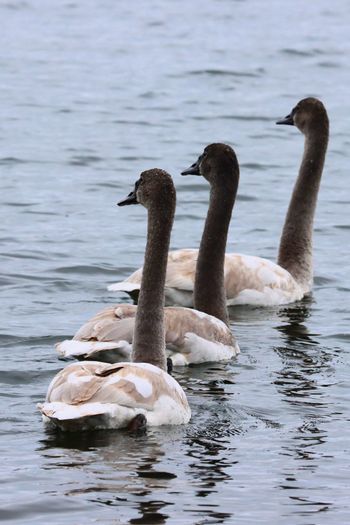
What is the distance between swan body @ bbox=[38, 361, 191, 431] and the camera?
9.26 m

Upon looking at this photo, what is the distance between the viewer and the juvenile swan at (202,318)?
36.9 feet

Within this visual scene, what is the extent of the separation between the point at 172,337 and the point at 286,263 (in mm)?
3908

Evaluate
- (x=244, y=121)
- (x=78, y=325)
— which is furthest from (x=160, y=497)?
(x=244, y=121)

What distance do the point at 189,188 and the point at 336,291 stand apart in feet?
17.8

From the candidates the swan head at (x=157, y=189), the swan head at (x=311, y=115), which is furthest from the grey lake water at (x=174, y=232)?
the swan head at (x=311, y=115)

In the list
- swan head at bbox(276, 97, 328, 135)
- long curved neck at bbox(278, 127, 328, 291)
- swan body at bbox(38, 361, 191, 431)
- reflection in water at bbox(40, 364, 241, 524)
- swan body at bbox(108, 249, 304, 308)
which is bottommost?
reflection in water at bbox(40, 364, 241, 524)

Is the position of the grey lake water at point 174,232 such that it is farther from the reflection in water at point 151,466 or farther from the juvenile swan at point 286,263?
the juvenile swan at point 286,263

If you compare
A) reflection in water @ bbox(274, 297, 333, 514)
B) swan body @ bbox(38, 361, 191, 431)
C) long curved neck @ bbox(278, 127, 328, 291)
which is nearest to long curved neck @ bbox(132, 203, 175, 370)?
swan body @ bbox(38, 361, 191, 431)

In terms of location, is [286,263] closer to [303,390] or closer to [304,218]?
[304,218]

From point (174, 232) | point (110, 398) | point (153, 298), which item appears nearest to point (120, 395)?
point (110, 398)

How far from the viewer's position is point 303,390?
11.2 m

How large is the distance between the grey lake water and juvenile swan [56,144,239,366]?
192mm

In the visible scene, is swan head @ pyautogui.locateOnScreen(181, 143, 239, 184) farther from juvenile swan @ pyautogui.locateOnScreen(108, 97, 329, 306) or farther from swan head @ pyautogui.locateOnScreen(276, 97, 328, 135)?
swan head @ pyautogui.locateOnScreen(276, 97, 328, 135)

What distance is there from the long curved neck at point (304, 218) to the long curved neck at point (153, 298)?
4.44 m
